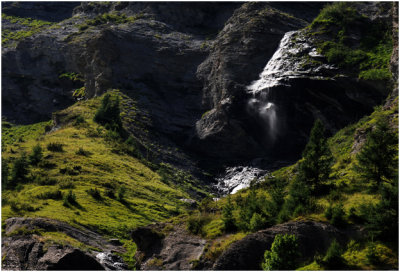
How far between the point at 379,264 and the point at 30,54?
15936 centimetres

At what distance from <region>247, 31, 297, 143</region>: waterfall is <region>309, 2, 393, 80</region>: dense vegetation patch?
12727 millimetres

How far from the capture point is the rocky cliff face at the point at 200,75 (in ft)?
359

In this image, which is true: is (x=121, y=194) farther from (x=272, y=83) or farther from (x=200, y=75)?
(x=200, y=75)

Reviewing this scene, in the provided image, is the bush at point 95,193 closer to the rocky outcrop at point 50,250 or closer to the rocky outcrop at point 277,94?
the rocky outcrop at point 50,250

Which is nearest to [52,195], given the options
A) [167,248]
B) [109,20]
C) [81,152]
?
[81,152]

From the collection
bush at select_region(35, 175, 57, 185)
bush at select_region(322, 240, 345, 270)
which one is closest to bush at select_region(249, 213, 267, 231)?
bush at select_region(322, 240, 345, 270)

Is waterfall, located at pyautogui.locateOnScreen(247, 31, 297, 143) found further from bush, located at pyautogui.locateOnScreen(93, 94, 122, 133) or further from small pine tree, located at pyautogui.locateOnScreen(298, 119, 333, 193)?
small pine tree, located at pyautogui.locateOnScreen(298, 119, 333, 193)

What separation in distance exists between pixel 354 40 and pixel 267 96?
27.9 meters

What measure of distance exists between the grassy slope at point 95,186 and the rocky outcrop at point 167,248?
9.67 metres

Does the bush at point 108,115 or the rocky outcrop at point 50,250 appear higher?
the bush at point 108,115

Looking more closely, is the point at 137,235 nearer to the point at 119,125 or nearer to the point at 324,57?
the point at 119,125

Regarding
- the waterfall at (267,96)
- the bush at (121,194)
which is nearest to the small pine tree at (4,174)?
the bush at (121,194)

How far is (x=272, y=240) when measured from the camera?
1412 inches

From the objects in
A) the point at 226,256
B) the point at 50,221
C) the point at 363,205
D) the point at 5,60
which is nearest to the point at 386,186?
the point at 363,205
